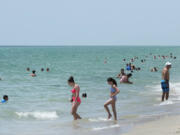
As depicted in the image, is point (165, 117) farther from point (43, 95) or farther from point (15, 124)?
point (43, 95)

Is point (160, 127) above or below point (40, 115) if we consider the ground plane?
above

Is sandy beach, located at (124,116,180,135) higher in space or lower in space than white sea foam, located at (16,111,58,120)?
higher

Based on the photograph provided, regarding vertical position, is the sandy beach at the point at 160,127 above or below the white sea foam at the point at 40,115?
above

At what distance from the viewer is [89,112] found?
1330 centimetres

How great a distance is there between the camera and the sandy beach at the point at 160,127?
27.0 ft

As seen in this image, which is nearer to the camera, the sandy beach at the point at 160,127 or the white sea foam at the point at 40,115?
the sandy beach at the point at 160,127

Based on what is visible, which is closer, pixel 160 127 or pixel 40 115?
pixel 160 127

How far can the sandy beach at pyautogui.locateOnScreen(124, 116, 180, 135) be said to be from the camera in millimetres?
8219

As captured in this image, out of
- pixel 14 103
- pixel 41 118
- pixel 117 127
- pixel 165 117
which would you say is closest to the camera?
pixel 117 127

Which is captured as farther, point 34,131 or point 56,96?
point 56,96

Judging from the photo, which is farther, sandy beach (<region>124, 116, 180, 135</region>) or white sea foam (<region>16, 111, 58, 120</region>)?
white sea foam (<region>16, 111, 58, 120</region>)

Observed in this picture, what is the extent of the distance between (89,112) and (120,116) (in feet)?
6.06

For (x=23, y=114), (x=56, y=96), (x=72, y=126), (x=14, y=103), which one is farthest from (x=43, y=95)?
(x=72, y=126)

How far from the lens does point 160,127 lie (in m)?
8.89
